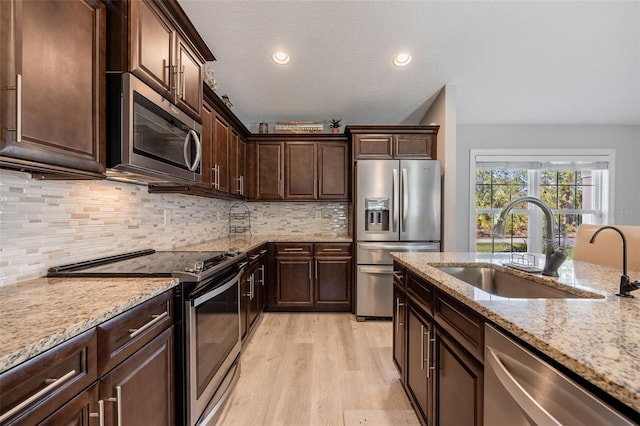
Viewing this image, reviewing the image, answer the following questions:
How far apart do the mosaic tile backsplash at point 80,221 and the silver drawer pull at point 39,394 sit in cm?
76

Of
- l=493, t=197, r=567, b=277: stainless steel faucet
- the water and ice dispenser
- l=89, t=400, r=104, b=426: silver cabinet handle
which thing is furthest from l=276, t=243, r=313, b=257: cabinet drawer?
l=89, t=400, r=104, b=426: silver cabinet handle

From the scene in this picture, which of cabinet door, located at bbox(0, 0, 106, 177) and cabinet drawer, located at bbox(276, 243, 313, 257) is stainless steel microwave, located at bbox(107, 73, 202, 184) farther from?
cabinet drawer, located at bbox(276, 243, 313, 257)

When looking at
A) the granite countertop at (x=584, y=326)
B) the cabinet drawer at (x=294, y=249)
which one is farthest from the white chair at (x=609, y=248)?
the cabinet drawer at (x=294, y=249)

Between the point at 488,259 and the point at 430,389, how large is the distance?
90cm

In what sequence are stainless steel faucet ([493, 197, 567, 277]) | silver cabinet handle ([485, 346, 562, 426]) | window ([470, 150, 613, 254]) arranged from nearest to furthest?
silver cabinet handle ([485, 346, 562, 426]) < stainless steel faucet ([493, 197, 567, 277]) < window ([470, 150, 613, 254])

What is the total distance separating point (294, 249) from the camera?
347cm

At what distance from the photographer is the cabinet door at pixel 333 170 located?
12.1ft

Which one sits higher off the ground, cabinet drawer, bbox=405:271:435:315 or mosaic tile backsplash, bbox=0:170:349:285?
mosaic tile backsplash, bbox=0:170:349:285

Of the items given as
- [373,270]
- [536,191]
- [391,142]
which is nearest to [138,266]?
[373,270]

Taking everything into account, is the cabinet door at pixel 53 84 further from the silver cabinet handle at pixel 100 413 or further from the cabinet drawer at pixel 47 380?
the silver cabinet handle at pixel 100 413

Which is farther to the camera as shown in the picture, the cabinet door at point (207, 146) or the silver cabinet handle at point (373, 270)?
the silver cabinet handle at point (373, 270)

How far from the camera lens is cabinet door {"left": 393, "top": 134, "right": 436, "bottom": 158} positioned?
3.45 meters

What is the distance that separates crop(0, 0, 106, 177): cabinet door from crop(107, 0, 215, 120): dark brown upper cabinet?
0.21 feet

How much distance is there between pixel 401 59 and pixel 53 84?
2.88m
